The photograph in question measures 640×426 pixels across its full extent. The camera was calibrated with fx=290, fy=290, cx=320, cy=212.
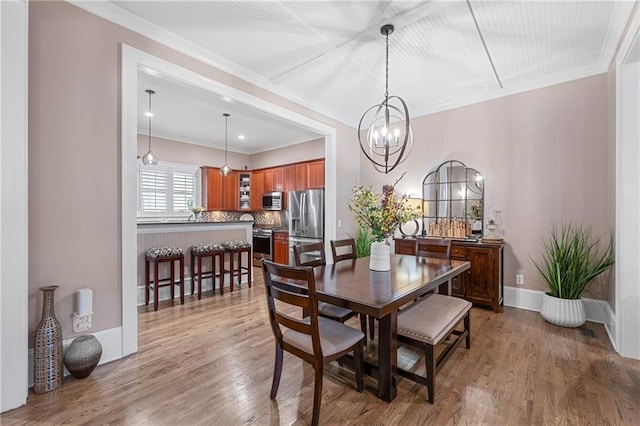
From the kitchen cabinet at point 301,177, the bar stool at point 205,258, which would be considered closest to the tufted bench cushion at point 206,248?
the bar stool at point 205,258

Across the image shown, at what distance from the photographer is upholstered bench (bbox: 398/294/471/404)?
1.86 metres

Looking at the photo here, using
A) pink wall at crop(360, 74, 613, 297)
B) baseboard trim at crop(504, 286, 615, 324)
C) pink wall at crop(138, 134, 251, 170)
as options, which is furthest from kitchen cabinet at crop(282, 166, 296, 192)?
baseboard trim at crop(504, 286, 615, 324)

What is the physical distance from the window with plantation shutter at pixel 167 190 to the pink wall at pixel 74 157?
12.8ft

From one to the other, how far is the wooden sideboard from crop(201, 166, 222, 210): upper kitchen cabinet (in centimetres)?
520

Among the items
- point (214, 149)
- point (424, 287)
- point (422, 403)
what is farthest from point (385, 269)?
point (214, 149)

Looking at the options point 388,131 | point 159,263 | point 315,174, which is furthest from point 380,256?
point 315,174

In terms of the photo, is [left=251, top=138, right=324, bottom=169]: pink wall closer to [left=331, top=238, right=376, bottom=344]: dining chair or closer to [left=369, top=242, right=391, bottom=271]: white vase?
[left=331, top=238, right=376, bottom=344]: dining chair

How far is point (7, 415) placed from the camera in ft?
5.76

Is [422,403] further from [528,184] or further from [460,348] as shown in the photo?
[528,184]

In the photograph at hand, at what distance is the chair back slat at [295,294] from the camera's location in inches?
61.9

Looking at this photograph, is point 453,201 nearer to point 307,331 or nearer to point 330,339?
point 330,339

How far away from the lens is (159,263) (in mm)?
3895

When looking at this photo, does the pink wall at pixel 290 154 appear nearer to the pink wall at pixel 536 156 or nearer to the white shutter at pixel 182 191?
the white shutter at pixel 182 191

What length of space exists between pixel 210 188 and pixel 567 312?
6.49m
